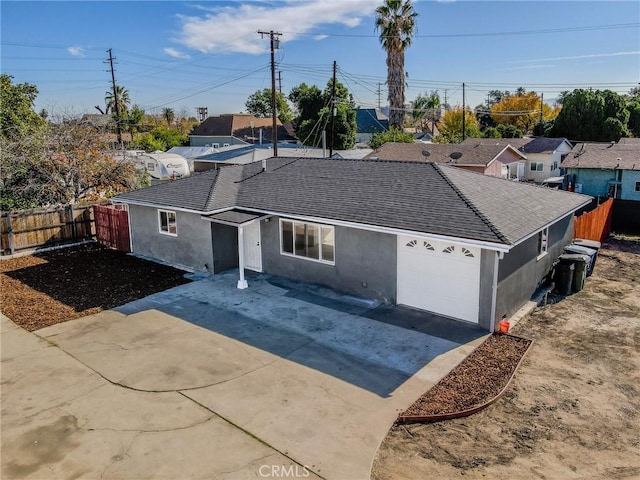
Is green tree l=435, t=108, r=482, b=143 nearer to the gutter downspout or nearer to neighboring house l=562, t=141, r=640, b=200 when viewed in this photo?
neighboring house l=562, t=141, r=640, b=200

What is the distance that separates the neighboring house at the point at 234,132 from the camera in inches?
2385

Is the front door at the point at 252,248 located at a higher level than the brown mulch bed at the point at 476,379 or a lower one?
higher

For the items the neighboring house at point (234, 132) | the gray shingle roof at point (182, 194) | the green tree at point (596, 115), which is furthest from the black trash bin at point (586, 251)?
the neighboring house at point (234, 132)

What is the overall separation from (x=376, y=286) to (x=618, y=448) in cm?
701

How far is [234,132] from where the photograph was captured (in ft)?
200

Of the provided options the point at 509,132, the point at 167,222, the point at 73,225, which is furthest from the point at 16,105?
the point at 509,132

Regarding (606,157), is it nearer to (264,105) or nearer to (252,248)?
(252,248)

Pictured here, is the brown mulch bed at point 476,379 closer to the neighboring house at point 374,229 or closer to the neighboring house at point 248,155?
the neighboring house at point 374,229

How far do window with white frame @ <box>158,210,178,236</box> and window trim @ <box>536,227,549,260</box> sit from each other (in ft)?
39.3

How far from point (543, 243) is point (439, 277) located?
13.9 ft

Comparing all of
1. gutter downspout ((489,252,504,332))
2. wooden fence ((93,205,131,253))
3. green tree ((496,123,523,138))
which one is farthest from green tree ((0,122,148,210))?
green tree ((496,123,523,138))

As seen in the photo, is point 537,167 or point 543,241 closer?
point 543,241

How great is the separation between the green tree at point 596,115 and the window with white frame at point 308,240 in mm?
43559

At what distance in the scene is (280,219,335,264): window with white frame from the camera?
1416cm
